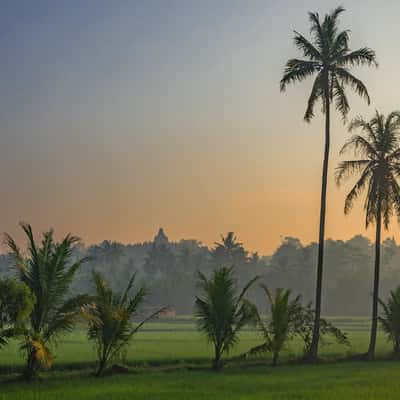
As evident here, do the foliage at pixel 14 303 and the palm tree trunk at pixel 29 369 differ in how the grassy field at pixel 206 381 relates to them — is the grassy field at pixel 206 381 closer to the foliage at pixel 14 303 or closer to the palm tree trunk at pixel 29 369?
the palm tree trunk at pixel 29 369

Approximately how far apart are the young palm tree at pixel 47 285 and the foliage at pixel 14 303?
1.35 metres

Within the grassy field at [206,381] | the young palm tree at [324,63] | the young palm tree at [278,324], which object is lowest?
the grassy field at [206,381]

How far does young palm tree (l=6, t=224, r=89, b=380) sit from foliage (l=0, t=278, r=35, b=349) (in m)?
1.35

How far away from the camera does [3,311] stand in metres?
18.0

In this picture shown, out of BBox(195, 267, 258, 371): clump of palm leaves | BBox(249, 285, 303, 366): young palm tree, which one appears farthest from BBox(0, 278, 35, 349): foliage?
BBox(249, 285, 303, 366): young palm tree

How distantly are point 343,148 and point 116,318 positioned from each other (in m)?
16.0

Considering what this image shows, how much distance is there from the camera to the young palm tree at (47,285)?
766 inches

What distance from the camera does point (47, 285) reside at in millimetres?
19641

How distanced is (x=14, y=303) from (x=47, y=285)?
74.2 inches

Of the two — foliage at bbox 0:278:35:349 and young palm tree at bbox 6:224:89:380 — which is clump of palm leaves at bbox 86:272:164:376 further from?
foliage at bbox 0:278:35:349

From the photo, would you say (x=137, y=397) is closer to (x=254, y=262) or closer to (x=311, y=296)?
(x=311, y=296)

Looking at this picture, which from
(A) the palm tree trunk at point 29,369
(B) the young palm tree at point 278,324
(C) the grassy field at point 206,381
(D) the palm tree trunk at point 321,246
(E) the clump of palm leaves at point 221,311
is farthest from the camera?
(D) the palm tree trunk at point 321,246

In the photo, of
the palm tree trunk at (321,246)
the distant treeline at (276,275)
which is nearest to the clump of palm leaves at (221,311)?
the palm tree trunk at (321,246)

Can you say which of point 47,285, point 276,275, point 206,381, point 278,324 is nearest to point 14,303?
point 47,285
